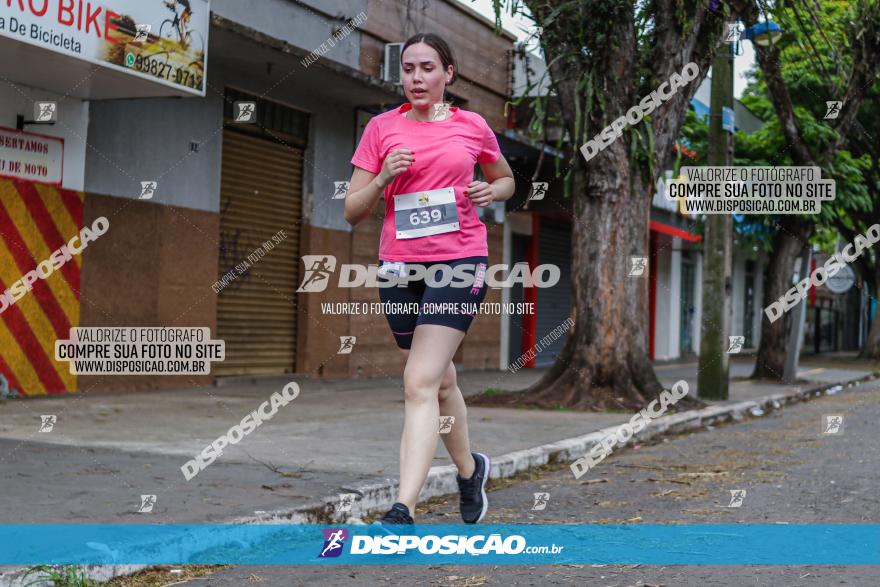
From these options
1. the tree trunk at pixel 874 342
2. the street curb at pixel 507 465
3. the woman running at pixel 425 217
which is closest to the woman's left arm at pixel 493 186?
the woman running at pixel 425 217

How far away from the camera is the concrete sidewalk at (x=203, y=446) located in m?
4.97

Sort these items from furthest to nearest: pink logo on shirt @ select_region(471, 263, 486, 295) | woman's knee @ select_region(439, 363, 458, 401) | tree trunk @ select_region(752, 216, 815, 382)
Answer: tree trunk @ select_region(752, 216, 815, 382), woman's knee @ select_region(439, 363, 458, 401), pink logo on shirt @ select_region(471, 263, 486, 295)

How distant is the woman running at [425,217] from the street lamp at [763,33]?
10.7 meters

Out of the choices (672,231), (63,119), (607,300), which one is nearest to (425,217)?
(607,300)

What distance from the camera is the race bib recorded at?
14.1 ft

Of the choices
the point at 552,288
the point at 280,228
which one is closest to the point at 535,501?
the point at 280,228

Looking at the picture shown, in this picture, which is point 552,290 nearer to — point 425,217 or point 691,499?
point 691,499

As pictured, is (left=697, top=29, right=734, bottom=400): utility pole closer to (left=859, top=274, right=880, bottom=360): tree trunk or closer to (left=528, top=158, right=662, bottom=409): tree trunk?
(left=528, top=158, right=662, bottom=409): tree trunk

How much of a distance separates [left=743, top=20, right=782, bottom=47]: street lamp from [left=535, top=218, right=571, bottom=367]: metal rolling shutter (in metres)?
7.20

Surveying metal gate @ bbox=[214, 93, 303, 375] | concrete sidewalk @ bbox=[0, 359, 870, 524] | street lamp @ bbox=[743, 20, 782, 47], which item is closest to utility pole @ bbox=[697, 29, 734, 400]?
street lamp @ bbox=[743, 20, 782, 47]

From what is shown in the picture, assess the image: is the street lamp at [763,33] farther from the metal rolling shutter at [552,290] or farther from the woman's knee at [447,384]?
the woman's knee at [447,384]

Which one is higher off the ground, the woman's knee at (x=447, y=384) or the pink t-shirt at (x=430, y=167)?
the pink t-shirt at (x=430, y=167)

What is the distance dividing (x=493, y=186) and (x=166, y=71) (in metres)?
6.41

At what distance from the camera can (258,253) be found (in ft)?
44.9
